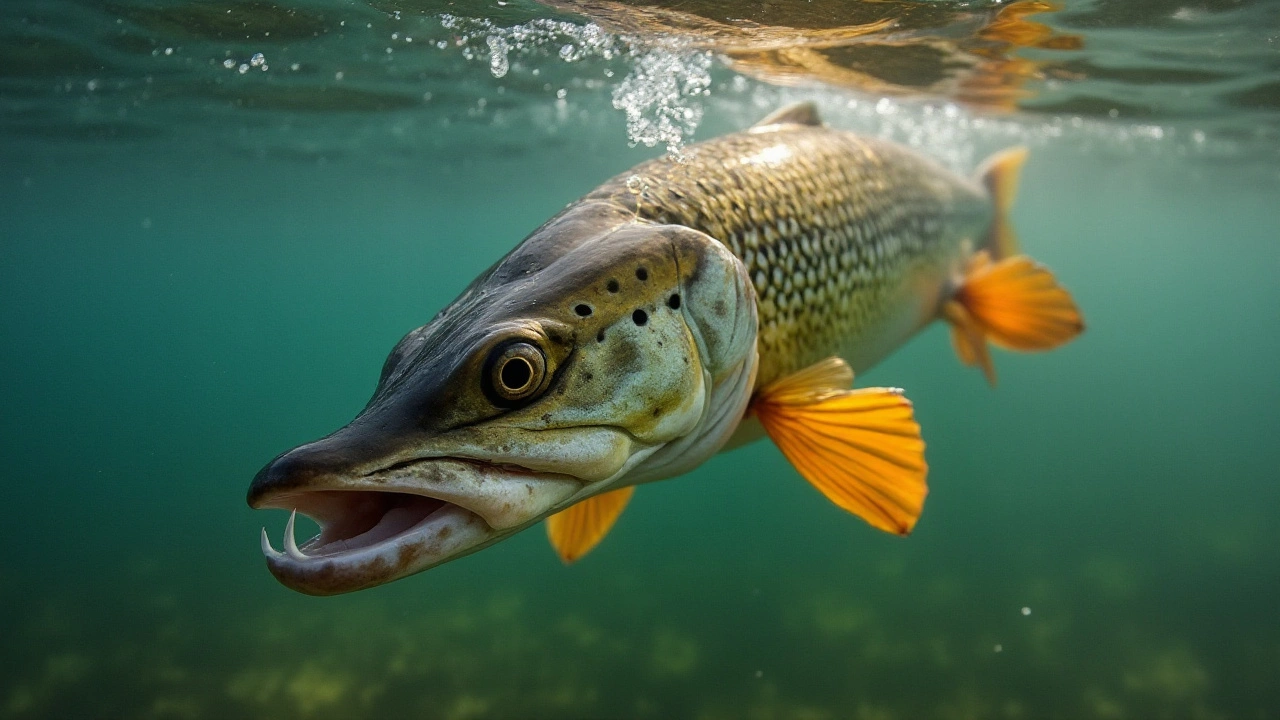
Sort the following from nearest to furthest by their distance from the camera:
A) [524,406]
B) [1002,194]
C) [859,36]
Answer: [524,406] < [1002,194] < [859,36]

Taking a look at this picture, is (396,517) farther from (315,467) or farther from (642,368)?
(642,368)

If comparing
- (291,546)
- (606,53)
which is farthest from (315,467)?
(606,53)

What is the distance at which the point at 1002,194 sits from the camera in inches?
282

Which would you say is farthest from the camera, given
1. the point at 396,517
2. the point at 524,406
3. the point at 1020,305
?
the point at 1020,305

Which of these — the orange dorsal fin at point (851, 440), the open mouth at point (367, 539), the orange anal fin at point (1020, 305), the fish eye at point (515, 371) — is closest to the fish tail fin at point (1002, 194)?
the orange anal fin at point (1020, 305)

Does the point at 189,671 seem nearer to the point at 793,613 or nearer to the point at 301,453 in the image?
the point at 793,613

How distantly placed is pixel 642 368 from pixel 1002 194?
19.6ft

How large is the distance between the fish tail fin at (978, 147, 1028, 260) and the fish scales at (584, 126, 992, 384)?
2.46 m

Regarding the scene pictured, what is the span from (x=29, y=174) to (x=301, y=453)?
3188 cm

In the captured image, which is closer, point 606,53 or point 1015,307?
point 1015,307

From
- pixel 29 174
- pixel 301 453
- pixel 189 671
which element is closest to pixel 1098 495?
pixel 189 671

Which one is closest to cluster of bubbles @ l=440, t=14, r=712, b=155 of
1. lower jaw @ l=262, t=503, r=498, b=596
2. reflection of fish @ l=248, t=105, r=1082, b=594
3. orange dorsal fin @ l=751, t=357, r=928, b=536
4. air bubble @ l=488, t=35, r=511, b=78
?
air bubble @ l=488, t=35, r=511, b=78

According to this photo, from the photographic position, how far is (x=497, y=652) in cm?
1055

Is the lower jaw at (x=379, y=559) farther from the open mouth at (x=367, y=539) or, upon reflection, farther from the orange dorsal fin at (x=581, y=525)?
the orange dorsal fin at (x=581, y=525)
